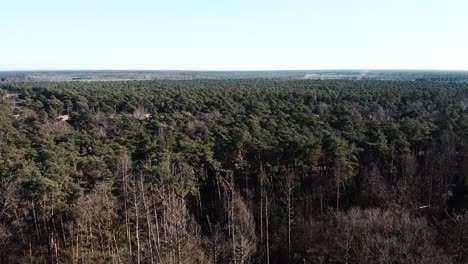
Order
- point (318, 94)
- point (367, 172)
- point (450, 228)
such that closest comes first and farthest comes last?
1. point (450, 228)
2. point (367, 172)
3. point (318, 94)

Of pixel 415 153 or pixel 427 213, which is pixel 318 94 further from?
pixel 427 213

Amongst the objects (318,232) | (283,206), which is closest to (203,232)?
(283,206)

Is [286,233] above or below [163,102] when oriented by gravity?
below

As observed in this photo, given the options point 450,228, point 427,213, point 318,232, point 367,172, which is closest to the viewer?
point 450,228

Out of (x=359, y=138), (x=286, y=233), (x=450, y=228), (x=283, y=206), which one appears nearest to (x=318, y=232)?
(x=286, y=233)

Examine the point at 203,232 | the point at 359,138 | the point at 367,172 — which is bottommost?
the point at 203,232

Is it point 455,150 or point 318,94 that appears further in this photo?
→ point 318,94

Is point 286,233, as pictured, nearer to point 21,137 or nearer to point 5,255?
point 5,255
